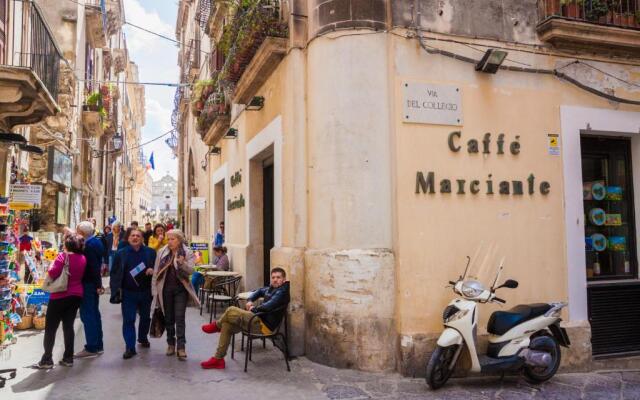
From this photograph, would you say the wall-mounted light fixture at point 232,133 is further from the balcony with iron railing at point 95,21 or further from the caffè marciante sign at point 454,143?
the balcony with iron railing at point 95,21

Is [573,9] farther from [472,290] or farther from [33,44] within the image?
[33,44]

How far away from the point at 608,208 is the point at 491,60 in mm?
3042

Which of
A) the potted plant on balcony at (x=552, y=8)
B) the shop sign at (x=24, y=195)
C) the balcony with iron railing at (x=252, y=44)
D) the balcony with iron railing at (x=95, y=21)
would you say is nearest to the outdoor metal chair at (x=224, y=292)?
the balcony with iron railing at (x=252, y=44)

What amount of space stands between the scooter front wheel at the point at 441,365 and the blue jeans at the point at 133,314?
395 centimetres

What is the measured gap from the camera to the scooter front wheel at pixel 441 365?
18.2ft

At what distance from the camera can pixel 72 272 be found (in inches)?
257

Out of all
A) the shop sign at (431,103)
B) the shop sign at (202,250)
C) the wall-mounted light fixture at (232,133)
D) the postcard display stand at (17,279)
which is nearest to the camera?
the shop sign at (431,103)

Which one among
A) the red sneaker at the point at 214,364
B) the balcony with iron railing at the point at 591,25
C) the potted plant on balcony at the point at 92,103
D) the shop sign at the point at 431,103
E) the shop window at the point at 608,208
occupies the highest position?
the potted plant on balcony at the point at 92,103

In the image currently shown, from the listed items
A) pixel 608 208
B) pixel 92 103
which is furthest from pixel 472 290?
pixel 92 103

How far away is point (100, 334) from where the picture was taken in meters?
7.08

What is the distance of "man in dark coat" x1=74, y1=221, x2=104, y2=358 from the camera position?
22.9 feet

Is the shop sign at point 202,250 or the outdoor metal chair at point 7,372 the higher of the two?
the shop sign at point 202,250

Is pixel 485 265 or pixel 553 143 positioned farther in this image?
pixel 553 143

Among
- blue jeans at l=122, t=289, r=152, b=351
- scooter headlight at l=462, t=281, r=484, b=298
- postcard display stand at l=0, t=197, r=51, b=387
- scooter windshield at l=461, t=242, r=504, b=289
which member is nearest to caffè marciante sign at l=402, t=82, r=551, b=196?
scooter windshield at l=461, t=242, r=504, b=289
